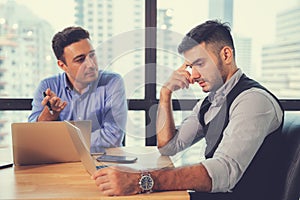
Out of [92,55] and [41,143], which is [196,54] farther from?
[41,143]

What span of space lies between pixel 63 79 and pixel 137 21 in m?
0.75

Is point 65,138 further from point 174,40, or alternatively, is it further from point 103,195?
point 174,40

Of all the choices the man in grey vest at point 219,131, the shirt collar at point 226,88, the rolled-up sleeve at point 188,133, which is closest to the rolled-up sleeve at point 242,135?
the man in grey vest at point 219,131

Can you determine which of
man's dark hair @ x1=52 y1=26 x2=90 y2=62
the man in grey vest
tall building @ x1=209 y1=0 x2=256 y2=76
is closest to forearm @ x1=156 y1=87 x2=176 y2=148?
the man in grey vest

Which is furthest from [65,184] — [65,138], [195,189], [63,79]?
[63,79]

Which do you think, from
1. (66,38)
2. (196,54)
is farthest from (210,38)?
(66,38)

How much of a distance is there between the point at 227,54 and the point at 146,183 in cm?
73

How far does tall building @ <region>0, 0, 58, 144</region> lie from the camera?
2.89 metres

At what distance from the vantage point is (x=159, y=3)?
291 cm

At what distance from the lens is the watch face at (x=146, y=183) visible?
130 centimetres

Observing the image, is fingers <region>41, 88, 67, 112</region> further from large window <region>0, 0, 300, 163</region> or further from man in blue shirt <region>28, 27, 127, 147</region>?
large window <region>0, 0, 300, 163</region>

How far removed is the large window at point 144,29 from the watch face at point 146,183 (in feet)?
4.88

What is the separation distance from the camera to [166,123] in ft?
6.60

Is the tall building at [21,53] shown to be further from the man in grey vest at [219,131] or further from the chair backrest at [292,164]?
the chair backrest at [292,164]
